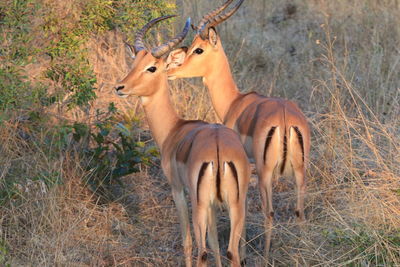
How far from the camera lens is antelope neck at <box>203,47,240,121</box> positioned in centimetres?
670

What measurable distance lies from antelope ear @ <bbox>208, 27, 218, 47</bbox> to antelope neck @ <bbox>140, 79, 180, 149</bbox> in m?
1.30

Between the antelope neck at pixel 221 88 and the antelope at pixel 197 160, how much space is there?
3.75ft

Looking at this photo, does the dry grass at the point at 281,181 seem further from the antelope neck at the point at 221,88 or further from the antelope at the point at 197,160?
the antelope neck at the point at 221,88

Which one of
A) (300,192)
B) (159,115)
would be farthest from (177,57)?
(300,192)

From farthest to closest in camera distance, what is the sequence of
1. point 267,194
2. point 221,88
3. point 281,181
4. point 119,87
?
1. point 281,181
2. point 221,88
3. point 267,194
4. point 119,87

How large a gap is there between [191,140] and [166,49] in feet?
3.58

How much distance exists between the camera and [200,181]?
448 cm

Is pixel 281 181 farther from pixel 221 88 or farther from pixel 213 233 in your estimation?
pixel 213 233

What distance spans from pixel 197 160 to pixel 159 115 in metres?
1.18

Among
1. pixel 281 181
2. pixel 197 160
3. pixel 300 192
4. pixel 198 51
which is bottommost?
pixel 281 181

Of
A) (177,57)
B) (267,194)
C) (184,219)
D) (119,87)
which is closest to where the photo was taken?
(184,219)

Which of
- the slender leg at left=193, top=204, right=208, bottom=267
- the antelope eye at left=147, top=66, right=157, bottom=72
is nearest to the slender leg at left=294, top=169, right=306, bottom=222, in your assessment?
the slender leg at left=193, top=204, right=208, bottom=267

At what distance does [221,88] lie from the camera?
6.76 m

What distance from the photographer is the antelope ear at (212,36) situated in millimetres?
6751
